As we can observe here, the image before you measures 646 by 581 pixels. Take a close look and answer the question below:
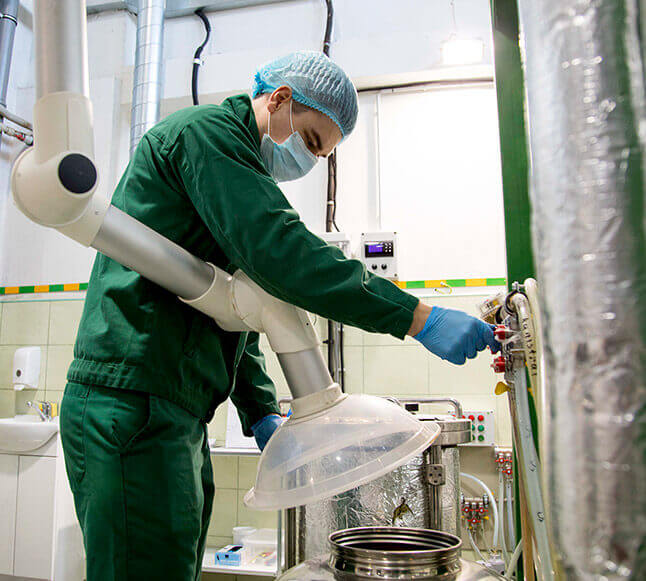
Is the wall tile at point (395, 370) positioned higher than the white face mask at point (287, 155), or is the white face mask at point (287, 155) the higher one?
the white face mask at point (287, 155)

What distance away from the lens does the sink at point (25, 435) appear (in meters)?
2.94

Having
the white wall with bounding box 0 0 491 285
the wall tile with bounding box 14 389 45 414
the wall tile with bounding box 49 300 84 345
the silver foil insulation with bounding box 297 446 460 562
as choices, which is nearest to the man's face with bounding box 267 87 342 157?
A: the silver foil insulation with bounding box 297 446 460 562

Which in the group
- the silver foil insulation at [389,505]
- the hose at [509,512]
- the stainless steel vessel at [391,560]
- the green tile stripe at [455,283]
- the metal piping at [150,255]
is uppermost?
the green tile stripe at [455,283]

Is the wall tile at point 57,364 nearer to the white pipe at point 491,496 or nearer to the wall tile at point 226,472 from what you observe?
the wall tile at point 226,472

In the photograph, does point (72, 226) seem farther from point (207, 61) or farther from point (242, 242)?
point (207, 61)

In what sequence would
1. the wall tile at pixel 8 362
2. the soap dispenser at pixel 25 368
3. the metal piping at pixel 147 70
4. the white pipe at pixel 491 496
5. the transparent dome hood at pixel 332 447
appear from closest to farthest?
the transparent dome hood at pixel 332 447 < the white pipe at pixel 491 496 < the metal piping at pixel 147 70 < the soap dispenser at pixel 25 368 < the wall tile at pixel 8 362

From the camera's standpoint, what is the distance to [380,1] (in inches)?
139

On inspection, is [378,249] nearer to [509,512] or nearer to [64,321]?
[509,512]

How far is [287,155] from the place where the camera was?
136 centimetres

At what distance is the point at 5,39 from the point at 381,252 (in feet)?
9.03

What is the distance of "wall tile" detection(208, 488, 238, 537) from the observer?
316cm

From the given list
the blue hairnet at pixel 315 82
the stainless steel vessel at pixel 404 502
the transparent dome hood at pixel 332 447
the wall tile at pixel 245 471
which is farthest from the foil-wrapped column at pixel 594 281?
the wall tile at pixel 245 471

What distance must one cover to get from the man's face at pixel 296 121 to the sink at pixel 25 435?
230cm

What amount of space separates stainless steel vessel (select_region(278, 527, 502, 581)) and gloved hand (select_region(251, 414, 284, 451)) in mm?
342
